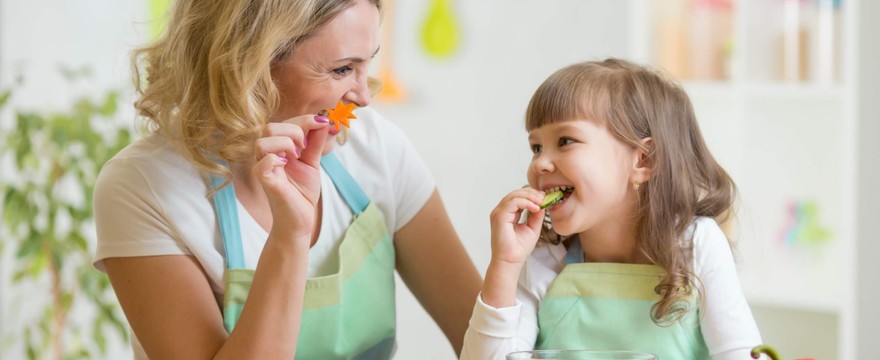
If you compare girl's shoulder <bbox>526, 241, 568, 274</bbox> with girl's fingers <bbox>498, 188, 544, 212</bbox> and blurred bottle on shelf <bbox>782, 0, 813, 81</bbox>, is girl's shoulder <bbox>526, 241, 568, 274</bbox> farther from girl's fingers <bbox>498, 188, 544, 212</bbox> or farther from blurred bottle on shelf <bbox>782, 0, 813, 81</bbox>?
blurred bottle on shelf <bbox>782, 0, 813, 81</bbox>

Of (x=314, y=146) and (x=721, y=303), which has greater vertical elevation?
(x=314, y=146)

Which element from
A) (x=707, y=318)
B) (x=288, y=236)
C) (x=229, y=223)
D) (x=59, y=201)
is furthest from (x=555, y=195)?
(x=59, y=201)

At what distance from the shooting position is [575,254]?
1473mm

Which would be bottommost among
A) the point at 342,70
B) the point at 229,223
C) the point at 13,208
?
the point at 13,208

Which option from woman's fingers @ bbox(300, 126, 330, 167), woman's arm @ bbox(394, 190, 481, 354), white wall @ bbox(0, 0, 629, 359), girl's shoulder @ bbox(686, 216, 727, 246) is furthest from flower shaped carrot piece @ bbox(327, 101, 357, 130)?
white wall @ bbox(0, 0, 629, 359)

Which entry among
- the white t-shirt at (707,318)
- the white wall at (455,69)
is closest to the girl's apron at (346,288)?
the white t-shirt at (707,318)

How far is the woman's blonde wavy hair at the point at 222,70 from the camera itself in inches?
55.7

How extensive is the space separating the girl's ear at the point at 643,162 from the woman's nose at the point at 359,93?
406mm

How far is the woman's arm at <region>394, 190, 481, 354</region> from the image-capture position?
5.50ft

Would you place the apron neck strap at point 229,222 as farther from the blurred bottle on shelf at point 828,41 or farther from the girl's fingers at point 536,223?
the blurred bottle on shelf at point 828,41

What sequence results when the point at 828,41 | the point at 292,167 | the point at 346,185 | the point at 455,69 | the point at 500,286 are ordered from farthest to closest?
the point at 455,69
the point at 828,41
the point at 346,185
the point at 292,167
the point at 500,286

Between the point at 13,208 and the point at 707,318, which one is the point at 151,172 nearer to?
the point at 707,318

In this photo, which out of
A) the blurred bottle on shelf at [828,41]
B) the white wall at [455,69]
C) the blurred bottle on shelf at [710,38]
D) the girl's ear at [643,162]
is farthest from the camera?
the white wall at [455,69]

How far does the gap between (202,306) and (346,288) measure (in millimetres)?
242
